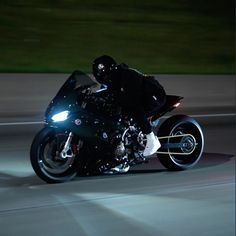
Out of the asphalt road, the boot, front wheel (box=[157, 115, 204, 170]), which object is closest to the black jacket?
the boot

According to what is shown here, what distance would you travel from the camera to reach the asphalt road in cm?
555

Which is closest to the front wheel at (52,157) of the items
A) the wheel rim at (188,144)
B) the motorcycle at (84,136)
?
the motorcycle at (84,136)

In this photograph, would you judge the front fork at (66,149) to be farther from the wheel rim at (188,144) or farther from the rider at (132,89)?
the wheel rim at (188,144)

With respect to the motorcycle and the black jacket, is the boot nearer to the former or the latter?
the motorcycle

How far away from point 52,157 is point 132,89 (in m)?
1.15

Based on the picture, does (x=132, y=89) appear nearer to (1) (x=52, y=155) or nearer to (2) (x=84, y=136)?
(2) (x=84, y=136)

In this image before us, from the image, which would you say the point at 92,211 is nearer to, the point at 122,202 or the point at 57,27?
the point at 122,202

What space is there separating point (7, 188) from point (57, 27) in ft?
41.3

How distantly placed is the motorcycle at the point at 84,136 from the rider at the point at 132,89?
82 mm

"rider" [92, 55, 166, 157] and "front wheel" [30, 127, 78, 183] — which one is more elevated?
"rider" [92, 55, 166, 157]

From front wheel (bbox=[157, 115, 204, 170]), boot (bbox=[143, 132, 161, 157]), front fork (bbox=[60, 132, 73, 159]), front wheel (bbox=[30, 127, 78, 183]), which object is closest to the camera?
front wheel (bbox=[30, 127, 78, 183])

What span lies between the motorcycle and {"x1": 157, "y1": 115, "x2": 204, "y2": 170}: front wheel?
29cm

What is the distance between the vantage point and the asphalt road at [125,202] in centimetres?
555

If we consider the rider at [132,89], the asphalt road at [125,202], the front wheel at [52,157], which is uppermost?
the rider at [132,89]
